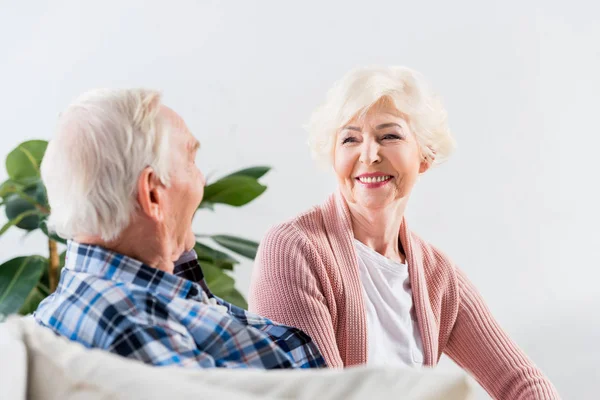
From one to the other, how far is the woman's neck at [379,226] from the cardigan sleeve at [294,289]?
173 mm

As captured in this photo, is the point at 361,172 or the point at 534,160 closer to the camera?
the point at 361,172

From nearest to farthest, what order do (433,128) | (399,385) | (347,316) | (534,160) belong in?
(399,385) → (347,316) → (433,128) → (534,160)

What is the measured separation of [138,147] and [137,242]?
0.15 m

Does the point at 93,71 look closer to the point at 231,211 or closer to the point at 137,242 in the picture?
the point at 231,211

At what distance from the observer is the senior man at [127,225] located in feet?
3.80

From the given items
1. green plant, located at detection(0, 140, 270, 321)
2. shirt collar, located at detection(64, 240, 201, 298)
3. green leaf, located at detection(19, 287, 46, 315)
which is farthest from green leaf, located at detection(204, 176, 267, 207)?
shirt collar, located at detection(64, 240, 201, 298)

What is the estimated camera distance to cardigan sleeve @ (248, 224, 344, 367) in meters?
1.69

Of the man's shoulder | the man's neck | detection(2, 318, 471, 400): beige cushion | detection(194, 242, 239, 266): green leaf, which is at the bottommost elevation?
detection(194, 242, 239, 266): green leaf

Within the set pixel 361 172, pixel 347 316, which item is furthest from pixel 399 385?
pixel 361 172

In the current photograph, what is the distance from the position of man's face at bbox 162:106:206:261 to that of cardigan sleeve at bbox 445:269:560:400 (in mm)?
823

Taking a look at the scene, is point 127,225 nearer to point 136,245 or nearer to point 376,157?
point 136,245

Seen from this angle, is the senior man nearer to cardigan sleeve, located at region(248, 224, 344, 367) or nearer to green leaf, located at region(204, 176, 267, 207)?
cardigan sleeve, located at region(248, 224, 344, 367)

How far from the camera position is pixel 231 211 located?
343 centimetres

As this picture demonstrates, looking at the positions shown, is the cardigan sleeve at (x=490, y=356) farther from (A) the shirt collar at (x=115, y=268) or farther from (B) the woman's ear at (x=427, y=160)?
(A) the shirt collar at (x=115, y=268)
